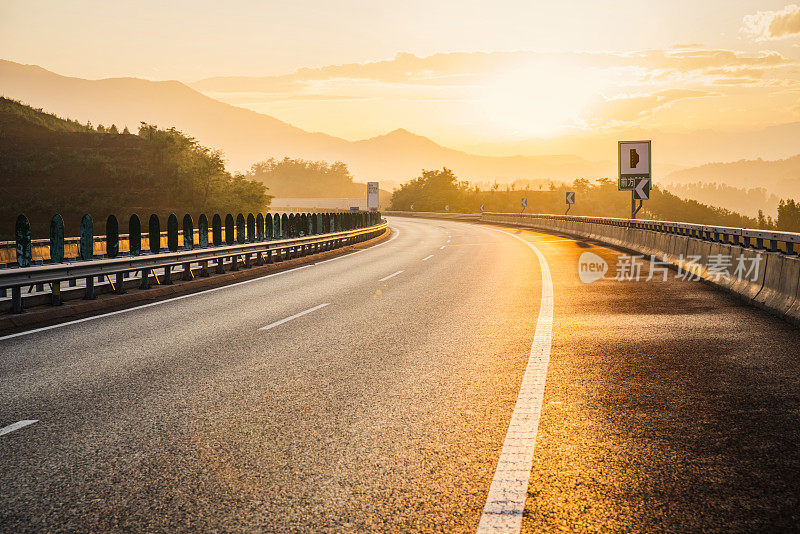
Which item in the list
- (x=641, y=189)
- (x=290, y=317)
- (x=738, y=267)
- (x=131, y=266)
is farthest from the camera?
(x=641, y=189)

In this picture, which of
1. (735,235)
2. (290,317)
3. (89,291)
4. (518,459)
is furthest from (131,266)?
(735,235)

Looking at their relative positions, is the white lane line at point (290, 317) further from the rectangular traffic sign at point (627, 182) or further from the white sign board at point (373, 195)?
the white sign board at point (373, 195)

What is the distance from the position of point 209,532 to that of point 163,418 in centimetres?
220

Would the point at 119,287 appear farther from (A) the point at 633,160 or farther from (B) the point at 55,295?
(A) the point at 633,160

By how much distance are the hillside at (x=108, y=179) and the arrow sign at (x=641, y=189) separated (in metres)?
66.5

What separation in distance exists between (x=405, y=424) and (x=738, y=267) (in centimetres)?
1008

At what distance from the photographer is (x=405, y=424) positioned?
508cm

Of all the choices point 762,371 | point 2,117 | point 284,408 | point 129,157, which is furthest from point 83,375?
point 2,117

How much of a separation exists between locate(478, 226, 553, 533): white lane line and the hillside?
286 feet

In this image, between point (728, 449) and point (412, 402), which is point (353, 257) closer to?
point (412, 402)

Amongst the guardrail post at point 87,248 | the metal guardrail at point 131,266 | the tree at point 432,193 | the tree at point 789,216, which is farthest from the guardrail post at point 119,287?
the tree at point 789,216

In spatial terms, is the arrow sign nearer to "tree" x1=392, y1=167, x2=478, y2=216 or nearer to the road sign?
the road sign

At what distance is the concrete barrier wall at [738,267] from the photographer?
9974 mm

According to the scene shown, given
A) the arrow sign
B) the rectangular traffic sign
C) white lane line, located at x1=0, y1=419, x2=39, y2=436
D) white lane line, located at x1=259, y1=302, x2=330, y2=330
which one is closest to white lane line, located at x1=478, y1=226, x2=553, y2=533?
white lane line, located at x1=0, y1=419, x2=39, y2=436
